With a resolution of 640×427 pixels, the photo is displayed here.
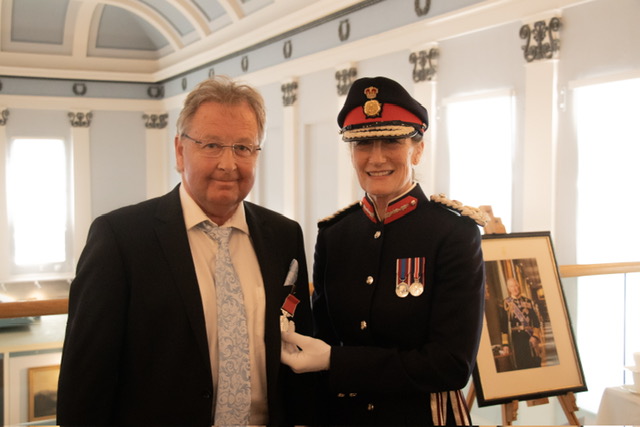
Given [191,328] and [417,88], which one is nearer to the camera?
[191,328]

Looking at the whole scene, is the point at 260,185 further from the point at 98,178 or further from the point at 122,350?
the point at 122,350

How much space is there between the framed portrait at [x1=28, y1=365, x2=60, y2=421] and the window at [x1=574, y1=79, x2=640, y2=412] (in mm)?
3108

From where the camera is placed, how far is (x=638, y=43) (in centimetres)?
463

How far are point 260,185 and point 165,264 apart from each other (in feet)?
28.9

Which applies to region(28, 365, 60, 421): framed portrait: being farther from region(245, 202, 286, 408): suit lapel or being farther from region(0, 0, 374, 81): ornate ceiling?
region(0, 0, 374, 81): ornate ceiling

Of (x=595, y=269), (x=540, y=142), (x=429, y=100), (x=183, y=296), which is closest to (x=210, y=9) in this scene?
(x=429, y=100)

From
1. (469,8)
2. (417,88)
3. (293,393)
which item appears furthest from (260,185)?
(293,393)

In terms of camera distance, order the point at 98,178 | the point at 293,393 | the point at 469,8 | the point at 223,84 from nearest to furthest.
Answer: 1. the point at 223,84
2. the point at 293,393
3. the point at 469,8
4. the point at 98,178

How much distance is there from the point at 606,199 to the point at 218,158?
165 inches

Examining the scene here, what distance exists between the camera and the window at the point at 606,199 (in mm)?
4023

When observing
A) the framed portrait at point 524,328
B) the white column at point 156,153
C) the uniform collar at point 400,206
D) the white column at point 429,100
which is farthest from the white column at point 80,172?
the uniform collar at point 400,206

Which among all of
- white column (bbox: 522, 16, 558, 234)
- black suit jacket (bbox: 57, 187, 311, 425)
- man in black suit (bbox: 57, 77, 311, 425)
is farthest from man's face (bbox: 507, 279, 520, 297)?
white column (bbox: 522, 16, 558, 234)

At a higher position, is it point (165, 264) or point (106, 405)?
point (165, 264)

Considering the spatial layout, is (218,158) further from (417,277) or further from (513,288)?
(513,288)
